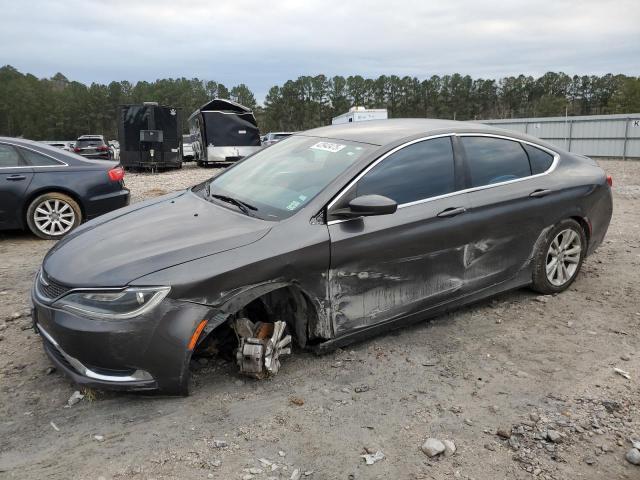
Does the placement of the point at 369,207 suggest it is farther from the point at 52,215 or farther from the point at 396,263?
the point at 52,215

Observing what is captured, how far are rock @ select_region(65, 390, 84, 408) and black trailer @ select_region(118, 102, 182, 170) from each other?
1777 cm

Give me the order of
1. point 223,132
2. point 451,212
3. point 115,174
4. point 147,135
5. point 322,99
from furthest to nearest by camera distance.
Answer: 1. point 322,99
2. point 223,132
3. point 147,135
4. point 115,174
5. point 451,212

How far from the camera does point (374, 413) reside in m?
2.88

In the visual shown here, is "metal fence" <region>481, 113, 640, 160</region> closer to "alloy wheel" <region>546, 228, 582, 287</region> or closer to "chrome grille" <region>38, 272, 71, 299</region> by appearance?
"alloy wheel" <region>546, 228, 582, 287</region>

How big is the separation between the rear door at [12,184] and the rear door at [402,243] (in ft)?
18.1

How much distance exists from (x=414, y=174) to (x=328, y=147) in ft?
2.26

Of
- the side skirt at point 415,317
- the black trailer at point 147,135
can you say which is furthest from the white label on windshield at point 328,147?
the black trailer at point 147,135

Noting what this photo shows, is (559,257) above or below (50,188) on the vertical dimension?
below

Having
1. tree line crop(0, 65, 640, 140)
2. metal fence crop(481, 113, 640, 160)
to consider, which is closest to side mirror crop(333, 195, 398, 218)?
metal fence crop(481, 113, 640, 160)

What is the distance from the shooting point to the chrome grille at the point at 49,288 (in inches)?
114

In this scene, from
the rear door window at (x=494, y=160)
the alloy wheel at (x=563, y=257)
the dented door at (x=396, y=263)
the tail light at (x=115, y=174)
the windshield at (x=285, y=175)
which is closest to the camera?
the dented door at (x=396, y=263)

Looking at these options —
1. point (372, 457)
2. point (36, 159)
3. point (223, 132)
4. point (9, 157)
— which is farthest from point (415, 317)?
point (223, 132)

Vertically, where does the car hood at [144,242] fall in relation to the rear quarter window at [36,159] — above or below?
below

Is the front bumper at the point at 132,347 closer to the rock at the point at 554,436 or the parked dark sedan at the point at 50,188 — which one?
the rock at the point at 554,436
